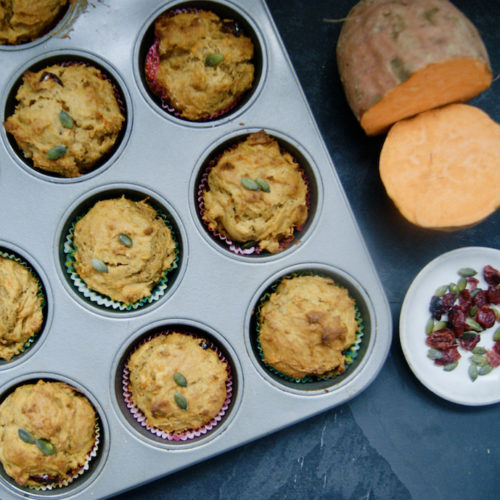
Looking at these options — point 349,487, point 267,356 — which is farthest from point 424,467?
point 267,356

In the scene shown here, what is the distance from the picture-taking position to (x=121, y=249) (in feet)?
7.43

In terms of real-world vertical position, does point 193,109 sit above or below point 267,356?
above

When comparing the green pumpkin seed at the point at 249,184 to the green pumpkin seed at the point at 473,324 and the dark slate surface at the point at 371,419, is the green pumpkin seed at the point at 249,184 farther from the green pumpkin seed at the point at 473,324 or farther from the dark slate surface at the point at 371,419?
the green pumpkin seed at the point at 473,324

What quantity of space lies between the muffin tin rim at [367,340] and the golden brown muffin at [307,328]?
0.18 feet

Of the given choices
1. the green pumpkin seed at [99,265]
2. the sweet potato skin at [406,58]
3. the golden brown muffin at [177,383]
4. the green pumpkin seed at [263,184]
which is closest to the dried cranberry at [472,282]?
the sweet potato skin at [406,58]

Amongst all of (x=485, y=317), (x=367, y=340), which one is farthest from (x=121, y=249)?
(x=485, y=317)

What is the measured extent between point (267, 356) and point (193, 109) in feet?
3.72

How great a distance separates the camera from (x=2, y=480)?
93.9 inches

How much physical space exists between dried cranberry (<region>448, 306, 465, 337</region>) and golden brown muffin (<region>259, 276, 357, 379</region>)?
64cm

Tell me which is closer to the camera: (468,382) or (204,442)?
(204,442)

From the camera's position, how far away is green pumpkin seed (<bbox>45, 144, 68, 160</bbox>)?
228 centimetres

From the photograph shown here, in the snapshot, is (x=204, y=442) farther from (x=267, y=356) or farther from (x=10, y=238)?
(x=10, y=238)

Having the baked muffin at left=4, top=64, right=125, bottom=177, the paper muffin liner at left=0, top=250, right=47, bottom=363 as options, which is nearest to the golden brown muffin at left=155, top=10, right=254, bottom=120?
the baked muffin at left=4, top=64, right=125, bottom=177

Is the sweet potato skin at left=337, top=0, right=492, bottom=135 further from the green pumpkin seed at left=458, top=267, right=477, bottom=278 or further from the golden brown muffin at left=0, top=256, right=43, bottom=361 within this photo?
the golden brown muffin at left=0, top=256, right=43, bottom=361
